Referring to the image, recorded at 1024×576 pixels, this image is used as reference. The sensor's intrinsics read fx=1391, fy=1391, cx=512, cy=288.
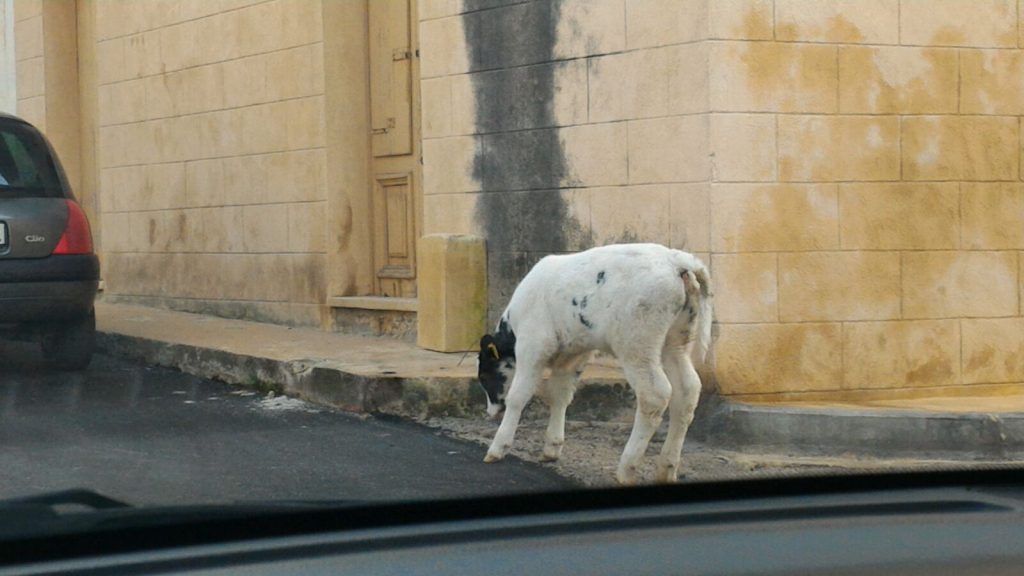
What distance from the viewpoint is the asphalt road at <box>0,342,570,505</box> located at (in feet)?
17.6

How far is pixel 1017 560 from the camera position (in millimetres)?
1687

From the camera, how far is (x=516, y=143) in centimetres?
809

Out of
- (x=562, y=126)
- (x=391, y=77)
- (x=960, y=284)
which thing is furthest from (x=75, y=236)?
(x=960, y=284)

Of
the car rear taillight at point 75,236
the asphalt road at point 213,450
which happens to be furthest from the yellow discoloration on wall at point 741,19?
the car rear taillight at point 75,236

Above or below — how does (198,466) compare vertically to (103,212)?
below

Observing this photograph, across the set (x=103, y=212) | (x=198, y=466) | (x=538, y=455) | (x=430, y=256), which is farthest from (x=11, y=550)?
(x=103, y=212)

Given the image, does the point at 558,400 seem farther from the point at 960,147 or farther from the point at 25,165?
the point at 25,165

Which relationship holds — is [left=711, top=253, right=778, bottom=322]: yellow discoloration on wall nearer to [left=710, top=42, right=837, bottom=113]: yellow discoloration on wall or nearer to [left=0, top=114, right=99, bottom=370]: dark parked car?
[left=710, top=42, right=837, bottom=113]: yellow discoloration on wall

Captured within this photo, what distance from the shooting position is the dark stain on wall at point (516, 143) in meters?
7.86

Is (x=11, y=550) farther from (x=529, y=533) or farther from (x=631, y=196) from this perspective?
(x=631, y=196)

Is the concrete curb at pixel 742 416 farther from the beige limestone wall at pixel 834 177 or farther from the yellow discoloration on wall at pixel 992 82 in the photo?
the yellow discoloration on wall at pixel 992 82

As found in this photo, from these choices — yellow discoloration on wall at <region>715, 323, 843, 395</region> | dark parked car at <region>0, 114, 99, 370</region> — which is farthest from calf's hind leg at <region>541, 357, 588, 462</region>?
dark parked car at <region>0, 114, 99, 370</region>

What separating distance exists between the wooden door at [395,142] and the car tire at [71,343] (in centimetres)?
209

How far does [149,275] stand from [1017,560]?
35.8ft
